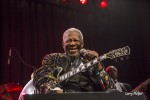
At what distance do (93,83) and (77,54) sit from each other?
291 mm

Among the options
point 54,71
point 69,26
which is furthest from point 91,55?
point 69,26

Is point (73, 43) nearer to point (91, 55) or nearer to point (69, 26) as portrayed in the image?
point (91, 55)

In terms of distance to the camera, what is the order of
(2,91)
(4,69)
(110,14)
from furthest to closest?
(110,14) → (4,69) → (2,91)

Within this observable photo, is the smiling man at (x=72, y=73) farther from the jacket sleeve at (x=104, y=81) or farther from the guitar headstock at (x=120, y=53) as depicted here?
the guitar headstock at (x=120, y=53)

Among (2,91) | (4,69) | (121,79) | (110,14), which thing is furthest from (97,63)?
(110,14)

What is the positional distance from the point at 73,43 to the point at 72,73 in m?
0.25

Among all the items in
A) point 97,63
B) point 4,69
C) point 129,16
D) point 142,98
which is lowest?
point 142,98

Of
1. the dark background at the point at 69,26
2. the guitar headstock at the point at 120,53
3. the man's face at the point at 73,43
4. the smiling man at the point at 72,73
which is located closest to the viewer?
the guitar headstock at the point at 120,53

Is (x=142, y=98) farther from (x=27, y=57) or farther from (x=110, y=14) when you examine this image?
(x=110, y=14)

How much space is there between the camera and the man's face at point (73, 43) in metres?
2.47

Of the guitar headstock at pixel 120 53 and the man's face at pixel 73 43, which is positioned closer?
the guitar headstock at pixel 120 53

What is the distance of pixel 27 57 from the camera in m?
5.75

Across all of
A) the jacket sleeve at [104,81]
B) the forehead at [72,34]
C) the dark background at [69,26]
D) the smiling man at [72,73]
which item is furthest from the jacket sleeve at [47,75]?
the dark background at [69,26]

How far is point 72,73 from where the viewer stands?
7.68ft
